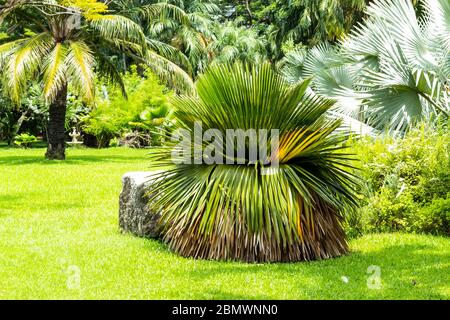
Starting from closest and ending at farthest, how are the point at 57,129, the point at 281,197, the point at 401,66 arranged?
the point at 281,197 → the point at 401,66 → the point at 57,129

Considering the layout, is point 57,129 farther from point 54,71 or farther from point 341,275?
point 341,275

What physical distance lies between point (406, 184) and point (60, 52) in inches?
501

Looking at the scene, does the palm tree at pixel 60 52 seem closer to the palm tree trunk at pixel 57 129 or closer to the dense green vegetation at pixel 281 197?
the palm tree trunk at pixel 57 129

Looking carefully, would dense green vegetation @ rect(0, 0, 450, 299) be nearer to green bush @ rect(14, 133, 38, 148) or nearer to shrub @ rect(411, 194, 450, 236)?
shrub @ rect(411, 194, 450, 236)

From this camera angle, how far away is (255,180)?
288 inches

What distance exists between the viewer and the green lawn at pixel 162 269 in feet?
20.3

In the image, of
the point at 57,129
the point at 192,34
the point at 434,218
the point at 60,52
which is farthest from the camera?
the point at 192,34

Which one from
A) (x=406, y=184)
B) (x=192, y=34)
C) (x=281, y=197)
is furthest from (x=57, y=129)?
(x=281, y=197)

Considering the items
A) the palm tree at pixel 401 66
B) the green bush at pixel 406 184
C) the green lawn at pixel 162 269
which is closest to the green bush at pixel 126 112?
the palm tree at pixel 401 66

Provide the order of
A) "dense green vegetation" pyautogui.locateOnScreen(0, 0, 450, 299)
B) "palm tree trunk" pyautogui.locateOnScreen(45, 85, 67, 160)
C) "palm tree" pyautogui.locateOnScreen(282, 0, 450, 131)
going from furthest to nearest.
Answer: "palm tree trunk" pyautogui.locateOnScreen(45, 85, 67, 160) → "palm tree" pyautogui.locateOnScreen(282, 0, 450, 131) → "dense green vegetation" pyautogui.locateOnScreen(0, 0, 450, 299)

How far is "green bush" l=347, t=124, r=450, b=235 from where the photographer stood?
30.9ft

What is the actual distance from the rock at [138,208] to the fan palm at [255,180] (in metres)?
0.72

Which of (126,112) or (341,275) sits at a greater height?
(126,112)

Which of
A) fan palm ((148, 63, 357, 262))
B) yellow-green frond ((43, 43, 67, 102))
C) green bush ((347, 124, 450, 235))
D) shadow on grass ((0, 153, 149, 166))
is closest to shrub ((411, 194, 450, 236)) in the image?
green bush ((347, 124, 450, 235))
